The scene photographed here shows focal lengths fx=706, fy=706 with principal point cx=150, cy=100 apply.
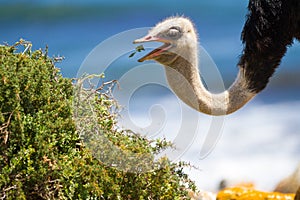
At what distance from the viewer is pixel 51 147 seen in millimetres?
3426

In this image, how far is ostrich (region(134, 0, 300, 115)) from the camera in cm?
409

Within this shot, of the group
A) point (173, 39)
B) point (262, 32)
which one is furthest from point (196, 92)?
point (262, 32)

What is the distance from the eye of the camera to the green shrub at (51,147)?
332 cm

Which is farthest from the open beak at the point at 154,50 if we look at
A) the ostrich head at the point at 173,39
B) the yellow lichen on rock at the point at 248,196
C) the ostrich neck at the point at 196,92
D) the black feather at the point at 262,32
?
the yellow lichen on rock at the point at 248,196

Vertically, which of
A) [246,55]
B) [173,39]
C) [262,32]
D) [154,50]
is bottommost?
[154,50]

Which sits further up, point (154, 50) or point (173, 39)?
point (173, 39)

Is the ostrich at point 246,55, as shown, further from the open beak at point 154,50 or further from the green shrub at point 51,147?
the green shrub at point 51,147

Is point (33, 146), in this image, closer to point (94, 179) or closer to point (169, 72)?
point (94, 179)

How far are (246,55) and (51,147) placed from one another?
1.52 m

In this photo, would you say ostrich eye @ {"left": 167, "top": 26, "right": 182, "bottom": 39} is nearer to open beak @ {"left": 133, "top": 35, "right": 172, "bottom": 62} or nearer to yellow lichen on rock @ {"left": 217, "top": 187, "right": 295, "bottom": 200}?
open beak @ {"left": 133, "top": 35, "right": 172, "bottom": 62}

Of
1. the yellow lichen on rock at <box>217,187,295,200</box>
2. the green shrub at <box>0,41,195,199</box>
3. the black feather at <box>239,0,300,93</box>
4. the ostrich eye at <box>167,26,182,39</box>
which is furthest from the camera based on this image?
the yellow lichen on rock at <box>217,187,295,200</box>

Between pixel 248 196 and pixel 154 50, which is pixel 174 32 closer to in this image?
pixel 154 50

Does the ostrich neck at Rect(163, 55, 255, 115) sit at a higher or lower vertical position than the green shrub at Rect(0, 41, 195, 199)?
higher

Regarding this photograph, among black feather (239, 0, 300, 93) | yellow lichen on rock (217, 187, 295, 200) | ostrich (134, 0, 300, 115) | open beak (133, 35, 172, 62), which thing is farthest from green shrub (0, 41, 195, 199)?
yellow lichen on rock (217, 187, 295, 200)
